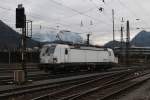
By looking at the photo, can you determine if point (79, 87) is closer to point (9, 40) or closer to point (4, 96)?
point (4, 96)

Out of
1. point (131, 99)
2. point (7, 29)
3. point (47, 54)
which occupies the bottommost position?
point (131, 99)

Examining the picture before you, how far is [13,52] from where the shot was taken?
6662 centimetres

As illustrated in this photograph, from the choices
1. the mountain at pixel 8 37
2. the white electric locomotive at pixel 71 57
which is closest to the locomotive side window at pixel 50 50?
the white electric locomotive at pixel 71 57

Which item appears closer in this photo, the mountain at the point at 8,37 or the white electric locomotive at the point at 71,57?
the white electric locomotive at the point at 71,57

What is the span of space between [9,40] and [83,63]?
3455 inches

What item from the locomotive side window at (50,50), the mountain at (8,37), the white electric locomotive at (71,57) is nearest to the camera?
the white electric locomotive at (71,57)

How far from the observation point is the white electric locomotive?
3728 cm

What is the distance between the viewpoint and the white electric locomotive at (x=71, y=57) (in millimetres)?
37281

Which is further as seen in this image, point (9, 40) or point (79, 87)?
point (9, 40)

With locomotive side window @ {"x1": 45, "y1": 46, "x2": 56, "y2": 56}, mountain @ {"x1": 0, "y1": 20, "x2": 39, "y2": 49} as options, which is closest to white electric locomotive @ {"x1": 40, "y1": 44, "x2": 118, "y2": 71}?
locomotive side window @ {"x1": 45, "y1": 46, "x2": 56, "y2": 56}

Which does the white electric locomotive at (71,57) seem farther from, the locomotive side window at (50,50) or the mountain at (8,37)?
the mountain at (8,37)

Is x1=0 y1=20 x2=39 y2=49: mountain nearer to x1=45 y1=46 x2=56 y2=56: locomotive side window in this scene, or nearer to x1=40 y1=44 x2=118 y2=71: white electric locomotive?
x1=40 y1=44 x2=118 y2=71: white electric locomotive

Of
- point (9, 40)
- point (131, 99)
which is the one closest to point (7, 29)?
point (9, 40)

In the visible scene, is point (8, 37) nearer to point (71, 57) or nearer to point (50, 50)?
point (71, 57)
